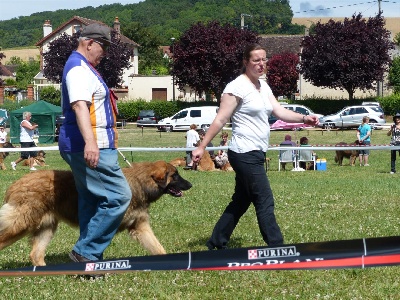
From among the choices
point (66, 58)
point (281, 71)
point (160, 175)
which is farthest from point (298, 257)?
point (66, 58)

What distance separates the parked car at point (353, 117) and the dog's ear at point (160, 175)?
37.6 metres

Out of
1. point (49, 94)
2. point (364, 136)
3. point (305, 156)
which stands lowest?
point (305, 156)

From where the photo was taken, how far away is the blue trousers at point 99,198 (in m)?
5.74

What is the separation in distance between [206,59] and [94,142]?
55.4 meters

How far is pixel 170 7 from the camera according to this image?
179m

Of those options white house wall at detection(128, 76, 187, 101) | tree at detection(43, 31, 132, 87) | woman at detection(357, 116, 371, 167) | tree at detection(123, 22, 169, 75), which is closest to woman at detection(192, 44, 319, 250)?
woman at detection(357, 116, 371, 167)

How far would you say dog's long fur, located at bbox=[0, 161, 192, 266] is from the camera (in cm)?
617

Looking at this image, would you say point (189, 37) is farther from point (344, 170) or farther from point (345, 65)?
point (344, 170)

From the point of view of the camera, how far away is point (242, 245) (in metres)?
7.70

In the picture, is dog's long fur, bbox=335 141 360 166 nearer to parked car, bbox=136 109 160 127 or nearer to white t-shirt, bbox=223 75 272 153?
white t-shirt, bbox=223 75 272 153

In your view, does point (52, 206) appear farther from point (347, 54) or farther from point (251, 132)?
point (347, 54)

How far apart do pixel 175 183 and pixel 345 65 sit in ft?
164

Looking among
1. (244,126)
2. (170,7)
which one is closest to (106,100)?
(244,126)

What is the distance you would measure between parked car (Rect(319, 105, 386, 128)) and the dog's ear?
123 feet
